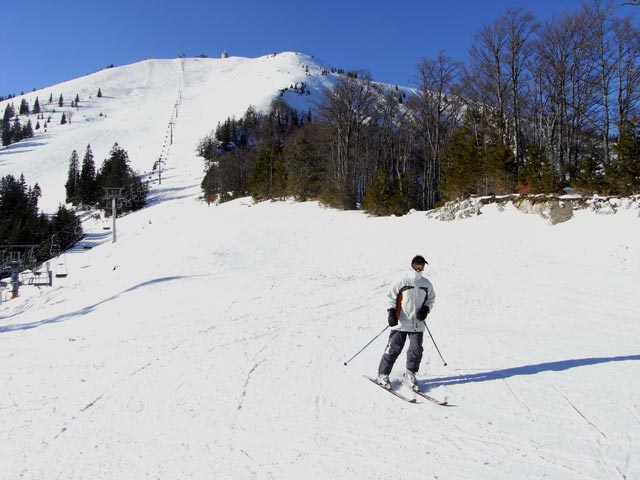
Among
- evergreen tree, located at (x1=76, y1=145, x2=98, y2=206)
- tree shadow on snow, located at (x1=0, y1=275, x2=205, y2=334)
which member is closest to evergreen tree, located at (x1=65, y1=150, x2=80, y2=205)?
evergreen tree, located at (x1=76, y1=145, x2=98, y2=206)

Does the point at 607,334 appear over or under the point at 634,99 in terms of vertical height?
under

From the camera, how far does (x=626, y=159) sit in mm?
15539

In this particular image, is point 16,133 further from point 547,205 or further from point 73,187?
point 547,205

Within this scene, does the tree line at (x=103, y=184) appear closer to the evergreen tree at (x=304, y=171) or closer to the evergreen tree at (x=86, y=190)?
the evergreen tree at (x=86, y=190)

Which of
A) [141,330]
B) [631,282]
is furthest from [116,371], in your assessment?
[631,282]

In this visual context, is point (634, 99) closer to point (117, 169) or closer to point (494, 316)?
point (494, 316)

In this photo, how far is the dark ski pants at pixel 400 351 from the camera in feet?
18.5

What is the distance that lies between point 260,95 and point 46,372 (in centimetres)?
16393

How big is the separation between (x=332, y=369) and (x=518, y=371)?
2733 millimetres

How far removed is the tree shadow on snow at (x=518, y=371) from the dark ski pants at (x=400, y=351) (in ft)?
1.48

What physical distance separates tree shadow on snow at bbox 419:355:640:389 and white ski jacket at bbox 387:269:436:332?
3.00ft

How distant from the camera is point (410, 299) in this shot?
563 cm

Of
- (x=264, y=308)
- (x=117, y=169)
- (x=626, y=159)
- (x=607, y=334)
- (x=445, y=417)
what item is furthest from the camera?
(x=117, y=169)

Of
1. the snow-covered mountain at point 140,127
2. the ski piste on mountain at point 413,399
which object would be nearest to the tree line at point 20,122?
the snow-covered mountain at point 140,127
